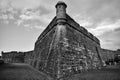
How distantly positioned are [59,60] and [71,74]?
151 centimetres

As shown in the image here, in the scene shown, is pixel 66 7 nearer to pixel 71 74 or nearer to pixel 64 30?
pixel 64 30

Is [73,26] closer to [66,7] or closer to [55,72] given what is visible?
[66,7]

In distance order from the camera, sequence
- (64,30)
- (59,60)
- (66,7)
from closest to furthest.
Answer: (59,60), (64,30), (66,7)

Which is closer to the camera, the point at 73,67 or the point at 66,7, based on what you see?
the point at 73,67

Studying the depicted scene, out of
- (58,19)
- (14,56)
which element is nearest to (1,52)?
(14,56)

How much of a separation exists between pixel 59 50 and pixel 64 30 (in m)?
2.18

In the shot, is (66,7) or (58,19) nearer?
(58,19)

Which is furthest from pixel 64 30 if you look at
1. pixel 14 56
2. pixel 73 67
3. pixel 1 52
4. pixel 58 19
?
pixel 1 52

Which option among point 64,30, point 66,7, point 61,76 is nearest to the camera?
point 61,76

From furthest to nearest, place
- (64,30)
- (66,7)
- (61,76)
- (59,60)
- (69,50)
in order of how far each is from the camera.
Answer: (66,7)
(64,30)
(69,50)
(59,60)
(61,76)

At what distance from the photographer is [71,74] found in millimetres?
6281

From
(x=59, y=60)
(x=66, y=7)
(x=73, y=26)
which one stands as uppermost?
(x=66, y=7)

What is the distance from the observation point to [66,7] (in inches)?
330

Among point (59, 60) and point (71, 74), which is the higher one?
point (59, 60)
